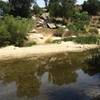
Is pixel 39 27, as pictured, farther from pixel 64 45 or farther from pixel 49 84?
pixel 49 84

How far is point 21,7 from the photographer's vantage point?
58531 millimetres

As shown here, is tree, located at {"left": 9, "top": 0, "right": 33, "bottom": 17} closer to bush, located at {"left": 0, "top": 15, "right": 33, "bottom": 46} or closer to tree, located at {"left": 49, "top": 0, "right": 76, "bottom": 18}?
tree, located at {"left": 49, "top": 0, "right": 76, "bottom": 18}

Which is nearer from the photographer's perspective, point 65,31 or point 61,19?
point 65,31

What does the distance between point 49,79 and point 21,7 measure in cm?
3648

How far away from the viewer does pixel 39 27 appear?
56.2 m

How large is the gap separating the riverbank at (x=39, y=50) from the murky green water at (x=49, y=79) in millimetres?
2183

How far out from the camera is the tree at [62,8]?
62062 millimetres

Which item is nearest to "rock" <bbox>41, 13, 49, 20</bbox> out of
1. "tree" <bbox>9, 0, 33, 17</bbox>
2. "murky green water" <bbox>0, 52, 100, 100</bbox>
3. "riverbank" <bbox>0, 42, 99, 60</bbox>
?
"tree" <bbox>9, 0, 33, 17</bbox>

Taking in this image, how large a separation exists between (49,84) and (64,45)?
19.4m

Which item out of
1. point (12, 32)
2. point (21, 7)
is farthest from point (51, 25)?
point (12, 32)

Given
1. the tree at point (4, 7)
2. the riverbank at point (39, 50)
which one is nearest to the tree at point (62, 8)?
the tree at point (4, 7)

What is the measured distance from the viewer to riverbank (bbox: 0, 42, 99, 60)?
114 ft

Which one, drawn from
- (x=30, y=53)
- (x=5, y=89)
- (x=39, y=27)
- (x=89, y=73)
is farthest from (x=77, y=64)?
(x=39, y=27)

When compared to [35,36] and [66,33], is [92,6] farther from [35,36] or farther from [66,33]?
[35,36]
